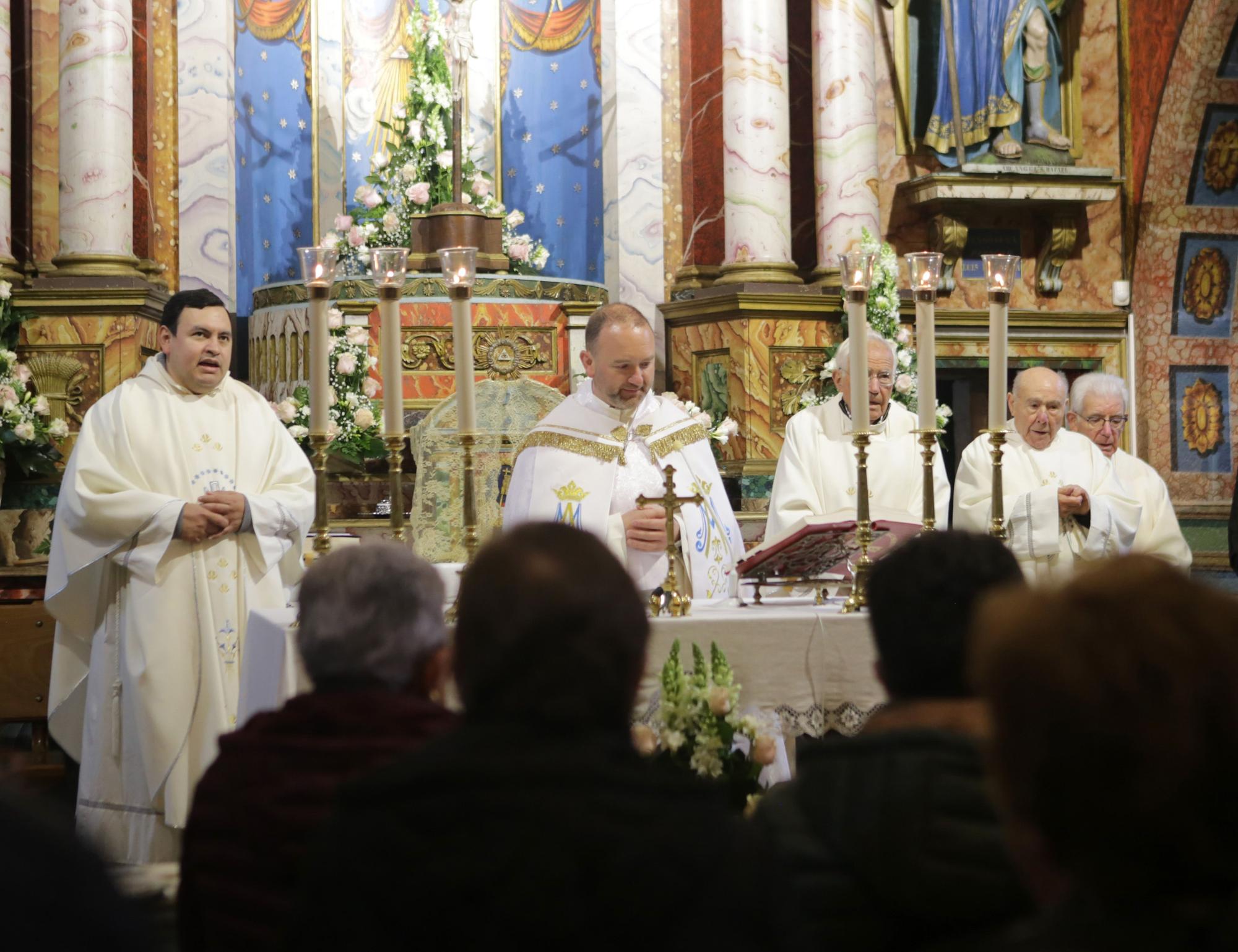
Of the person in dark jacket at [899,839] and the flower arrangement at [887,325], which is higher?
the flower arrangement at [887,325]

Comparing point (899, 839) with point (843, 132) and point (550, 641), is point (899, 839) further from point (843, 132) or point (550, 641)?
point (843, 132)

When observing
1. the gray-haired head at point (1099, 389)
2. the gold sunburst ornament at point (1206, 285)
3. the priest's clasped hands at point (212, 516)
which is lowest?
the priest's clasped hands at point (212, 516)

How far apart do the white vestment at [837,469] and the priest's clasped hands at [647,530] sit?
979 mm

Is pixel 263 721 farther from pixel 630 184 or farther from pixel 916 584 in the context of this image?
pixel 630 184

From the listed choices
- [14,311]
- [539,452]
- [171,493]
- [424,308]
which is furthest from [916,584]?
[14,311]

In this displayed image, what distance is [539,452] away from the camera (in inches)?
206

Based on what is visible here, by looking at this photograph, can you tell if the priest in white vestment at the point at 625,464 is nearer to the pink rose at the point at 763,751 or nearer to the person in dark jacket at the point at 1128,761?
the pink rose at the point at 763,751

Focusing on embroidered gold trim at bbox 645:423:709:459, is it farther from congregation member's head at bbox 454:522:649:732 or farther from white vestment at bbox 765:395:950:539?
congregation member's head at bbox 454:522:649:732

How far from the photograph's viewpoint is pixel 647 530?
459cm

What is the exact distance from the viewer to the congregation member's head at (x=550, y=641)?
1.68 m

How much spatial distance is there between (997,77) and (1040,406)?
Answer: 11.4 ft

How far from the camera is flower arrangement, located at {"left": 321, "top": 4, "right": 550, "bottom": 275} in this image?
336 inches

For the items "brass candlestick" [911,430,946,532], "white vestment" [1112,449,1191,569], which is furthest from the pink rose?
"white vestment" [1112,449,1191,569]

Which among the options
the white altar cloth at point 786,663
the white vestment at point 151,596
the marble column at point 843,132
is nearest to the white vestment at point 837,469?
the white altar cloth at point 786,663
